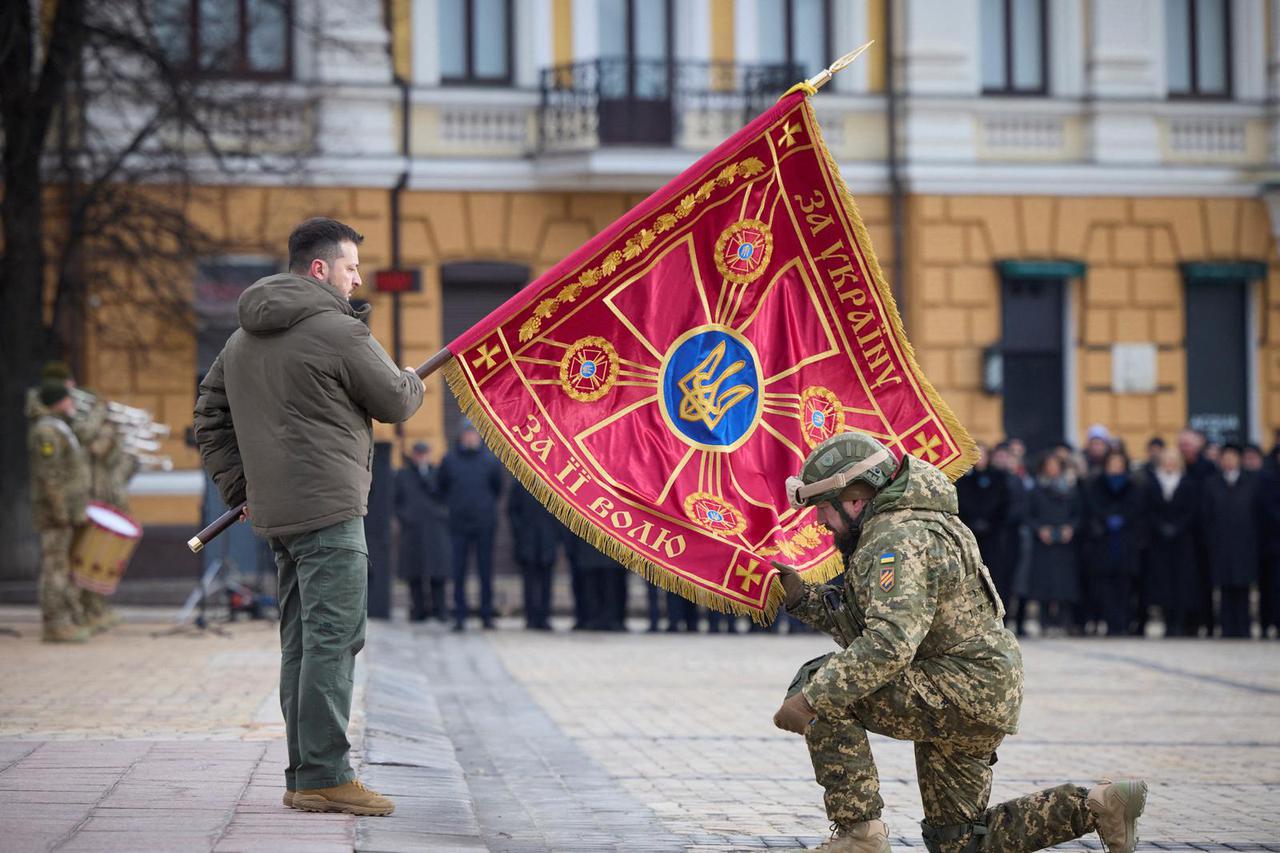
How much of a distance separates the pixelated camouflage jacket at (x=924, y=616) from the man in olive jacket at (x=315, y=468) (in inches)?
67.1

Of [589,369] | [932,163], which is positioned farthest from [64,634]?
[932,163]

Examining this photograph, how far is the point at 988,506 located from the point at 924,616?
43.6ft

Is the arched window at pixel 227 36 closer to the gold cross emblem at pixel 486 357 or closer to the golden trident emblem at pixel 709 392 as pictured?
the gold cross emblem at pixel 486 357

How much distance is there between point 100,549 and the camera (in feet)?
51.9

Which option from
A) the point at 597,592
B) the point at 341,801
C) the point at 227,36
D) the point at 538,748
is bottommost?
the point at 538,748

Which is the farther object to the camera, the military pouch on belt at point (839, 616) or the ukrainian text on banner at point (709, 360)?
the ukrainian text on banner at point (709, 360)

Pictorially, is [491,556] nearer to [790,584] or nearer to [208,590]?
[208,590]

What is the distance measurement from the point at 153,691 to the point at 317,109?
570 inches

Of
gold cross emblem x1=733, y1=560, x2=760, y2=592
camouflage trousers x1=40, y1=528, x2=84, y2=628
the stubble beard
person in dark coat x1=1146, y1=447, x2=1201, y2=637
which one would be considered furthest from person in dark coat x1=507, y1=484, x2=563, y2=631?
the stubble beard

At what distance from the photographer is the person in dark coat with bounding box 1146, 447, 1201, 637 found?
1941 cm

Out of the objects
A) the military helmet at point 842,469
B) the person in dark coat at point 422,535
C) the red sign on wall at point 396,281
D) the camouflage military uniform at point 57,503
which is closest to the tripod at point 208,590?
the camouflage military uniform at point 57,503

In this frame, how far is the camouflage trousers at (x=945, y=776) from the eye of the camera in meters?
6.25

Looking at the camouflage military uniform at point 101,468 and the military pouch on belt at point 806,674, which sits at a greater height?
the camouflage military uniform at point 101,468

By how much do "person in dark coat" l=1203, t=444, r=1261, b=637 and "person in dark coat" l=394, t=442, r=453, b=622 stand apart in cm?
756
